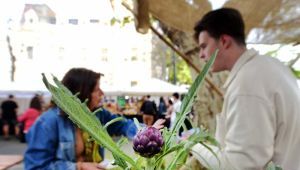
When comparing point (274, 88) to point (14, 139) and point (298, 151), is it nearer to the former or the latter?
point (298, 151)

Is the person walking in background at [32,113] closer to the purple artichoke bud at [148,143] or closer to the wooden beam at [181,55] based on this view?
the wooden beam at [181,55]

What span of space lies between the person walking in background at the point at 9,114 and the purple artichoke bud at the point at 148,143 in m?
14.4

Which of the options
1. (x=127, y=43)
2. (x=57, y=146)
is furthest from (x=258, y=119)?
(x=127, y=43)

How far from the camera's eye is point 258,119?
141 cm

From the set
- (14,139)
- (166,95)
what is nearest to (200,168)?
(14,139)

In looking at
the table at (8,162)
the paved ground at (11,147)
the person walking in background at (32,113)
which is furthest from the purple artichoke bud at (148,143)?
the paved ground at (11,147)

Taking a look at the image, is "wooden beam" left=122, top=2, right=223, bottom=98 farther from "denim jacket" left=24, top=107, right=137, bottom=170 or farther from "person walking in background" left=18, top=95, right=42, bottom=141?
"person walking in background" left=18, top=95, right=42, bottom=141

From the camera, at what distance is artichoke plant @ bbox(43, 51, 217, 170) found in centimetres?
77

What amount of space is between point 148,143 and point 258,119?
0.71 meters

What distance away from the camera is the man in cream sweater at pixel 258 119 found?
140 cm

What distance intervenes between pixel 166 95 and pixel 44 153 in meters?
21.0

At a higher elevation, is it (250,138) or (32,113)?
(250,138)

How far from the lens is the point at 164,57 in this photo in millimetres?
28281

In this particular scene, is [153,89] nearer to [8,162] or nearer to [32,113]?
[32,113]
